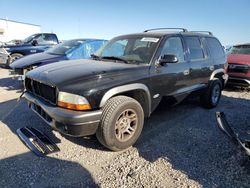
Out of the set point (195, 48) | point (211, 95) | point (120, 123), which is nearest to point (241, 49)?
point (211, 95)

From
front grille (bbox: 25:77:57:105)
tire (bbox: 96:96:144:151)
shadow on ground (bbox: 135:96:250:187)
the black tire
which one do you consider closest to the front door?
tire (bbox: 96:96:144:151)

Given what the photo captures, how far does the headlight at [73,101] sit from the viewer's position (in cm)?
309

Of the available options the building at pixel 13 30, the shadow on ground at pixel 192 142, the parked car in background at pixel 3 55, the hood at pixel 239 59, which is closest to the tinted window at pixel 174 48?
the shadow on ground at pixel 192 142

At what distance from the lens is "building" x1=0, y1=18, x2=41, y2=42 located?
41.1m

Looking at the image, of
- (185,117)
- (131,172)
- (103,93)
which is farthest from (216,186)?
(185,117)

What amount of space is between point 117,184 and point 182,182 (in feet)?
2.64

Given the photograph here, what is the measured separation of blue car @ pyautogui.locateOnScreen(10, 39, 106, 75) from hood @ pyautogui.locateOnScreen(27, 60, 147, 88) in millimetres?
2937

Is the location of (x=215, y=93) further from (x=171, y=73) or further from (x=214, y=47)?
(x=171, y=73)

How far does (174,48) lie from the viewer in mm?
4570

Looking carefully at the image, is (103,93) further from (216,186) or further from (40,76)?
(216,186)

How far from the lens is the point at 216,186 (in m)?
2.81

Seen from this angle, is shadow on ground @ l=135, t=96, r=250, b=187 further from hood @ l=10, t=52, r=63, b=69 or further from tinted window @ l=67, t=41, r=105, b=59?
hood @ l=10, t=52, r=63, b=69

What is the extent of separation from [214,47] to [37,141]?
15.3ft

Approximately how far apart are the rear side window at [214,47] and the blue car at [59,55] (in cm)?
346
